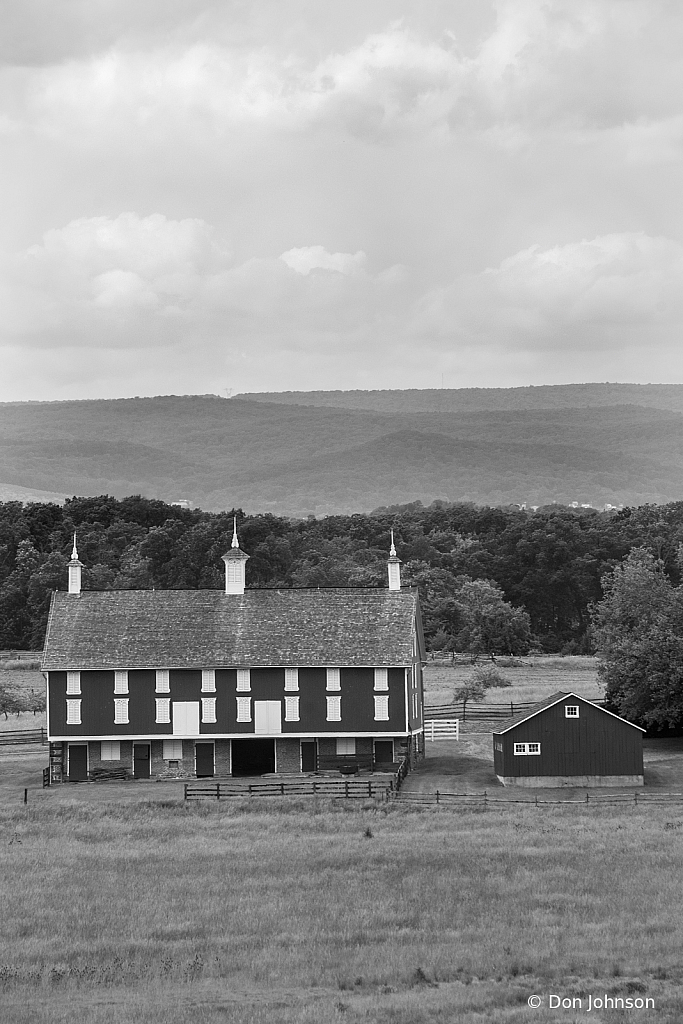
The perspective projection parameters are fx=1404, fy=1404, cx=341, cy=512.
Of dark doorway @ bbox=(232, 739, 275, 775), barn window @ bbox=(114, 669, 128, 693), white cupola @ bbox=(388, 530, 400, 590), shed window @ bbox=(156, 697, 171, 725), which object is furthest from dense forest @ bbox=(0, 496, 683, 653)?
barn window @ bbox=(114, 669, 128, 693)

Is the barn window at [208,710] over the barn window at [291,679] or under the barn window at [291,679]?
under

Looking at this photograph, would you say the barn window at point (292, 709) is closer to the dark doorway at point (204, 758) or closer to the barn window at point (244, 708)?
the barn window at point (244, 708)

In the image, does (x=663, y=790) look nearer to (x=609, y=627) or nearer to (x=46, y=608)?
(x=609, y=627)

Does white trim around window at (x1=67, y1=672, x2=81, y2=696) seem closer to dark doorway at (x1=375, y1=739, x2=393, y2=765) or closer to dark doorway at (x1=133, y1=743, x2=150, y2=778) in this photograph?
dark doorway at (x1=133, y1=743, x2=150, y2=778)

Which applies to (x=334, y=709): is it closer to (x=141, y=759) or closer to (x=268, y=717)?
(x=268, y=717)

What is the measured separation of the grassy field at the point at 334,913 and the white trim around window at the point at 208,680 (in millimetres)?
11912

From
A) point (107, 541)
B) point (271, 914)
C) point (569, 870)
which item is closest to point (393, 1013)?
point (271, 914)

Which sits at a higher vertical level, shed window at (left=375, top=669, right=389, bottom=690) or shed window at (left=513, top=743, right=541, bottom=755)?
shed window at (left=375, top=669, right=389, bottom=690)

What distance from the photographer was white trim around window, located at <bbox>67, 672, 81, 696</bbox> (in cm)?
6291

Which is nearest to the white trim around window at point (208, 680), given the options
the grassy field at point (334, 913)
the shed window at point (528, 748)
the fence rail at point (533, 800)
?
the grassy field at point (334, 913)

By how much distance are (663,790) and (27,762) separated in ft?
96.9

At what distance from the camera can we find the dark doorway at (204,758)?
A: 63000 mm

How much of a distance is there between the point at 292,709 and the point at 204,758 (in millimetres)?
4535

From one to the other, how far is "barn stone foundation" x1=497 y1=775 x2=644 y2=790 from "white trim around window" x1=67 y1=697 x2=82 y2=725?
19.1 m
